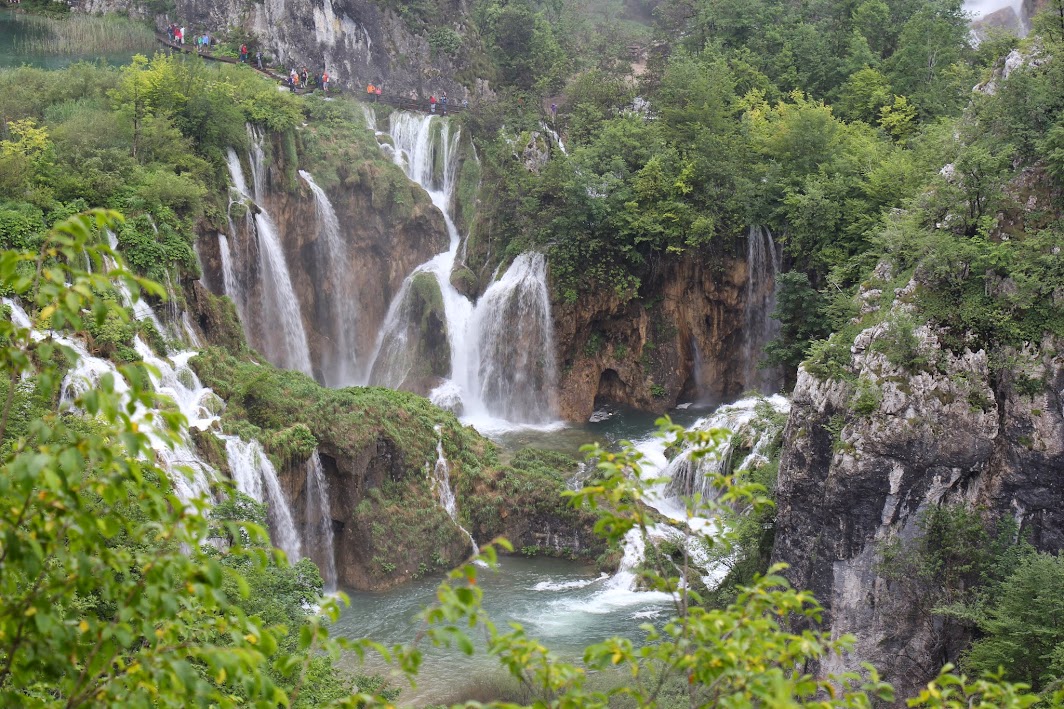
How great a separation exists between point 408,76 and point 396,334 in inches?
519

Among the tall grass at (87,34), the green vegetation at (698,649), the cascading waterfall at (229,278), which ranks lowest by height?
the green vegetation at (698,649)

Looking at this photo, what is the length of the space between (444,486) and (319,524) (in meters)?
3.03

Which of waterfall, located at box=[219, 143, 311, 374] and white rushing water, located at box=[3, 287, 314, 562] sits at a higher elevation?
waterfall, located at box=[219, 143, 311, 374]

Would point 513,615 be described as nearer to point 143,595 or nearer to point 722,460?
point 722,460

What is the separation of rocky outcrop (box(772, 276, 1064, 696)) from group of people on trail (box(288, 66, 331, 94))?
86.1 ft

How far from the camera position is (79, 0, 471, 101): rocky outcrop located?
3706 centimetres

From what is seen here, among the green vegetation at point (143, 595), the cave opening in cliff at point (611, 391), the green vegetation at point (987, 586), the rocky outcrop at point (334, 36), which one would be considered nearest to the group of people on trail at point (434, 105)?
the rocky outcrop at point (334, 36)

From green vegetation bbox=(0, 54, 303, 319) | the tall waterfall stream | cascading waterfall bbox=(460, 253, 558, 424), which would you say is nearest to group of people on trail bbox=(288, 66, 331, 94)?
the tall waterfall stream

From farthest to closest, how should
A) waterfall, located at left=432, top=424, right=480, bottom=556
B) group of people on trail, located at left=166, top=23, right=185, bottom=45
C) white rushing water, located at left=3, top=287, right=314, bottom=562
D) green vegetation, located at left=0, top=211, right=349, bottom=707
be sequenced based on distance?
1. group of people on trail, located at left=166, top=23, right=185, bottom=45
2. waterfall, located at left=432, top=424, right=480, bottom=556
3. white rushing water, located at left=3, top=287, right=314, bottom=562
4. green vegetation, located at left=0, top=211, right=349, bottom=707

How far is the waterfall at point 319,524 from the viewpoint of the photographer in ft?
62.4

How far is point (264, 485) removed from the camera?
17969 millimetres

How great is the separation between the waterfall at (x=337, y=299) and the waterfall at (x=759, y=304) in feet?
40.9

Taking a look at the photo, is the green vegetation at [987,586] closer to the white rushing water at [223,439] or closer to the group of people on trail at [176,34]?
the white rushing water at [223,439]

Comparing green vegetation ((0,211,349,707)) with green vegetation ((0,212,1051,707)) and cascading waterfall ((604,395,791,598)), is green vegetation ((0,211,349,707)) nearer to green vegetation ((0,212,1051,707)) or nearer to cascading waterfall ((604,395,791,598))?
green vegetation ((0,212,1051,707))
